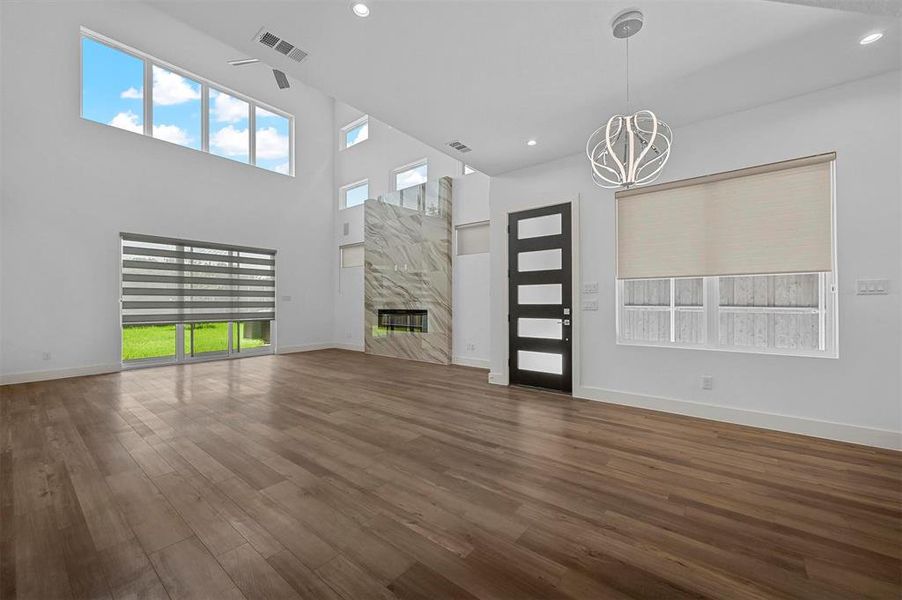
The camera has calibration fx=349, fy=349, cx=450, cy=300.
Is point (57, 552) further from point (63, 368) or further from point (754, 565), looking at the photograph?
point (63, 368)

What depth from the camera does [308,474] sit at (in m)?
2.38

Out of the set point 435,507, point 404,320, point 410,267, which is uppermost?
point 410,267

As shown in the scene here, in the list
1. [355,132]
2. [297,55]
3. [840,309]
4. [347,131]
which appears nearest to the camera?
[297,55]

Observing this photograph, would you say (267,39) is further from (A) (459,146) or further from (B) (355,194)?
(B) (355,194)

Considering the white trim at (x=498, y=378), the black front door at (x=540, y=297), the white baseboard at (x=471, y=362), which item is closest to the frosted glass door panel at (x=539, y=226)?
the black front door at (x=540, y=297)

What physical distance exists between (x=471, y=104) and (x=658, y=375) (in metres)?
3.50

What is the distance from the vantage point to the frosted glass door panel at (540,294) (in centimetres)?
470

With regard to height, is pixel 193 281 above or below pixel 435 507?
above

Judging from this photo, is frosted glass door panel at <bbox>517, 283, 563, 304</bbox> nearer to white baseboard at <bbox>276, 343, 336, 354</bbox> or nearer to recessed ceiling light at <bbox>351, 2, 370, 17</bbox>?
recessed ceiling light at <bbox>351, 2, 370, 17</bbox>

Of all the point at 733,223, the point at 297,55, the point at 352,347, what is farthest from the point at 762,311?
the point at 352,347

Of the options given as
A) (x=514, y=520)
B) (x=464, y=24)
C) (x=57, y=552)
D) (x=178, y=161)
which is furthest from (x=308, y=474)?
(x=178, y=161)

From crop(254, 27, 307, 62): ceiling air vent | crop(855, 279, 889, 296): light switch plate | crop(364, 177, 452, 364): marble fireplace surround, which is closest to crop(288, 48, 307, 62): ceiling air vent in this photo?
crop(254, 27, 307, 62): ceiling air vent

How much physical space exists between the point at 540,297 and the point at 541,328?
1.42 ft

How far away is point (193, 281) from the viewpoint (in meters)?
6.99
